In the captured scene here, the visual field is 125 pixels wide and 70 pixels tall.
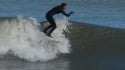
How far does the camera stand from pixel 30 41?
2041cm

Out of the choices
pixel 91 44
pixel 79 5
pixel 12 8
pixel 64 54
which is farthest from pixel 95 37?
pixel 79 5

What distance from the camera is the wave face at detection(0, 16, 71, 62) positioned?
1961 centimetres

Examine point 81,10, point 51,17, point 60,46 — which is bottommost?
point 81,10

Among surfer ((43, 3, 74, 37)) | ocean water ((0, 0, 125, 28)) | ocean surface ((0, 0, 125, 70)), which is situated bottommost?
ocean water ((0, 0, 125, 28))

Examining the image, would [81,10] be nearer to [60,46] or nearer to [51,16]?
[60,46]

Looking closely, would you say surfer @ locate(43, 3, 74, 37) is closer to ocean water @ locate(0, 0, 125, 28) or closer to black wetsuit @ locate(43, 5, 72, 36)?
black wetsuit @ locate(43, 5, 72, 36)

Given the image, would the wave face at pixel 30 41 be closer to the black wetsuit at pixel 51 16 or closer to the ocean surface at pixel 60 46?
the ocean surface at pixel 60 46

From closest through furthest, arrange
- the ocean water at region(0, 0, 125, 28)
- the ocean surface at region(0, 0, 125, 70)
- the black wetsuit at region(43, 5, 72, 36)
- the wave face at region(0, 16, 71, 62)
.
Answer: the ocean surface at region(0, 0, 125, 70) → the black wetsuit at region(43, 5, 72, 36) → the wave face at region(0, 16, 71, 62) → the ocean water at region(0, 0, 125, 28)

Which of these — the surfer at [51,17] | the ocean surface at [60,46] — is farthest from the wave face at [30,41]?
the surfer at [51,17]

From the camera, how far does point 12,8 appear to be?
115 feet

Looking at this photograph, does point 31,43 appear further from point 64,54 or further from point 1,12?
point 1,12

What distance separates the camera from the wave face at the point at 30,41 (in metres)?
19.6

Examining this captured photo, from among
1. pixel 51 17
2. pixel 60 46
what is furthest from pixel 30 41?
pixel 51 17

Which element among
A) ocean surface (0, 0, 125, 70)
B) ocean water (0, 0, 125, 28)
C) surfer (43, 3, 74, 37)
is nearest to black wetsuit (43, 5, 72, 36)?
surfer (43, 3, 74, 37)
